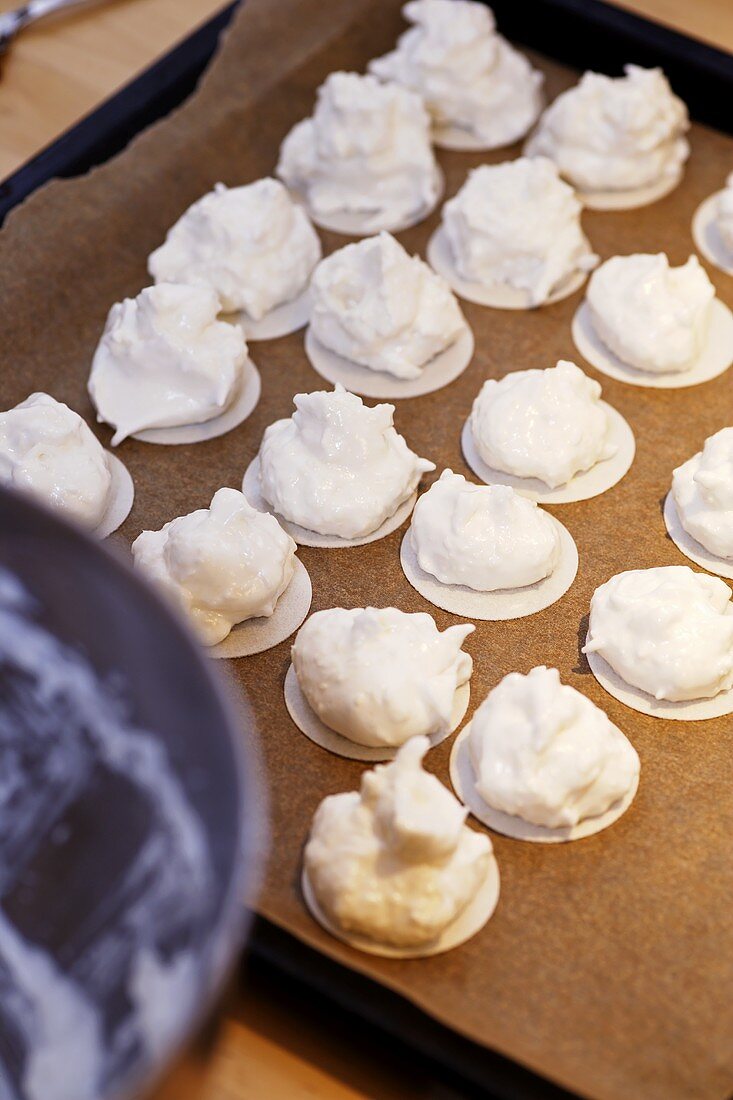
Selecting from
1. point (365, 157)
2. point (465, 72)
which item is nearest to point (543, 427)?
point (365, 157)

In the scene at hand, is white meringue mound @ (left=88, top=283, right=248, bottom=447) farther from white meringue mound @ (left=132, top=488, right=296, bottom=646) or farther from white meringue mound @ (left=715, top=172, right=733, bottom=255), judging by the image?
white meringue mound @ (left=715, top=172, right=733, bottom=255)

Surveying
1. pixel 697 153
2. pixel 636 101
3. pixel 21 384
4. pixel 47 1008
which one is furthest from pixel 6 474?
pixel 697 153

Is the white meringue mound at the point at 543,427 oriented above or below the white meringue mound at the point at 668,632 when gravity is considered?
above

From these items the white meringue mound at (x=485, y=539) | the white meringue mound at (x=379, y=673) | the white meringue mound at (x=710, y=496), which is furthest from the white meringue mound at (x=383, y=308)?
the white meringue mound at (x=379, y=673)

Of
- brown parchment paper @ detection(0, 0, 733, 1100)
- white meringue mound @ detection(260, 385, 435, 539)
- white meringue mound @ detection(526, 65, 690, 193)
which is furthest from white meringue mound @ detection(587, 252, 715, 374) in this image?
white meringue mound @ detection(260, 385, 435, 539)

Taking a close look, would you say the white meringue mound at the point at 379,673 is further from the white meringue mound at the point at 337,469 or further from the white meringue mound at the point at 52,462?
the white meringue mound at the point at 52,462

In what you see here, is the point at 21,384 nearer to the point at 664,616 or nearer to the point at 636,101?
the point at 664,616
